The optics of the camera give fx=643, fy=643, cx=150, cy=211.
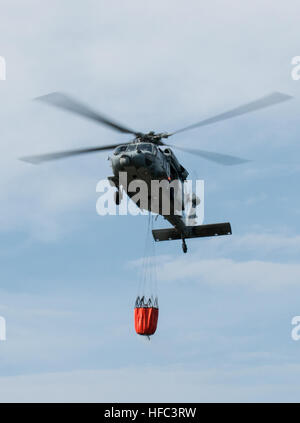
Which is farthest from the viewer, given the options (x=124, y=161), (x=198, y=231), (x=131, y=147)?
(x=198, y=231)

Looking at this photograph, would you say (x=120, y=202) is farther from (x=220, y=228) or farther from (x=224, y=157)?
(x=220, y=228)

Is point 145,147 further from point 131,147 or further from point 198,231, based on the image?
point 198,231

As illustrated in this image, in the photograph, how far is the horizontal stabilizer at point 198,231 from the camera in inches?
1446

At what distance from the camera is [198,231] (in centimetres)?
3728

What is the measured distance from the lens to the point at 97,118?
29.5 meters

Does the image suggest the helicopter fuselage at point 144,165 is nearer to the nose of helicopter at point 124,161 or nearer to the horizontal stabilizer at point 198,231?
the nose of helicopter at point 124,161

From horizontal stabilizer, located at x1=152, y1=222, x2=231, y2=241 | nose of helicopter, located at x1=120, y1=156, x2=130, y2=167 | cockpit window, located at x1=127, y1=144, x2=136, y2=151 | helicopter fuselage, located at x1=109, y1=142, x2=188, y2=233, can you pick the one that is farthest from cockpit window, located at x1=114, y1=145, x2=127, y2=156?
Answer: horizontal stabilizer, located at x1=152, y1=222, x2=231, y2=241

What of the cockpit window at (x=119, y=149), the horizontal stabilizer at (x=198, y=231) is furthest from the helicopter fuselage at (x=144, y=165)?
the horizontal stabilizer at (x=198, y=231)

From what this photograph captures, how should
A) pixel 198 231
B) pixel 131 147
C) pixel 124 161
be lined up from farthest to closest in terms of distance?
1. pixel 198 231
2. pixel 131 147
3. pixel 124 161

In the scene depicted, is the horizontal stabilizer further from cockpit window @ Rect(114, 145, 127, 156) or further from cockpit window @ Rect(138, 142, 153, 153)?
cockpit window @ Rect(114, 145, 127, 156)

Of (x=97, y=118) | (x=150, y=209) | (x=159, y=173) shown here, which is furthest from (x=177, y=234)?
(x=97, y=118)

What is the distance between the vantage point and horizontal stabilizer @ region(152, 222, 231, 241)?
120 ft

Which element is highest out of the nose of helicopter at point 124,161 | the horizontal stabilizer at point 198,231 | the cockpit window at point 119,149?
the cockpit window at point 119,149

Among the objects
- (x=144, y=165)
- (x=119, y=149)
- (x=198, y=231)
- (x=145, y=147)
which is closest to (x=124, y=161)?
(x=144, y=165)
